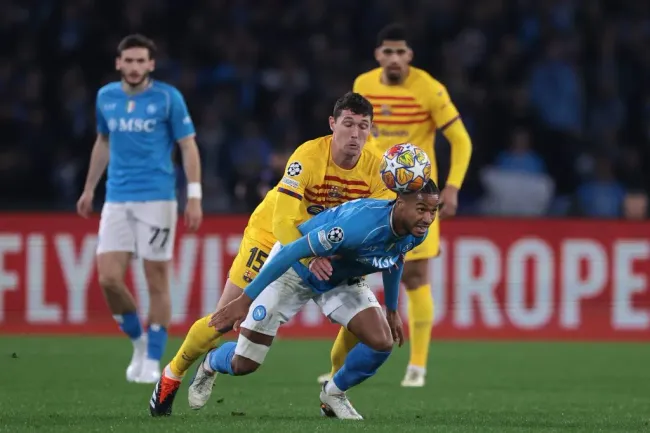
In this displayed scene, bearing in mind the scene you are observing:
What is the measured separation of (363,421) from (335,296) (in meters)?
0.71

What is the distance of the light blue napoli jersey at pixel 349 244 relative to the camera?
718cm

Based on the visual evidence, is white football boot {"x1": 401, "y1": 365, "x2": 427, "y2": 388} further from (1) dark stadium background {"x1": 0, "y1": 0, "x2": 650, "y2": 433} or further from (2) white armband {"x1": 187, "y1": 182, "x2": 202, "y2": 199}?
(2) white armband {"x1": 187, "y1": 182, "x2": 202, "y2": 199}

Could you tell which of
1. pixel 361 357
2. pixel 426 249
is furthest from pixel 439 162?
pixel 361 357

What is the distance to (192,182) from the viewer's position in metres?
10.4

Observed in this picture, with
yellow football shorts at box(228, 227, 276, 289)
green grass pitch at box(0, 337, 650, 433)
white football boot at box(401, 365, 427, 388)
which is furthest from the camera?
white football boot at box(401, 365, 427, 388)

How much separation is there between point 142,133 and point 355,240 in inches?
146

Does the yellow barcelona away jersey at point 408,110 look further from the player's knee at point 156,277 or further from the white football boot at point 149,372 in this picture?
the white football boot at point 149,372

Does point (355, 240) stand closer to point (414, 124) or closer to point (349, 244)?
point (349, 244)

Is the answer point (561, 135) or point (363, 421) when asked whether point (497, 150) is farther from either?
point (363, 421)

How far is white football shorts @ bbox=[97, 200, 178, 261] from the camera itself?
10.5 meters

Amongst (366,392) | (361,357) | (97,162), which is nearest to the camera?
(361,357)

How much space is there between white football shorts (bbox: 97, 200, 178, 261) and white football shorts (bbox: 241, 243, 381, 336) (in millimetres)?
2969

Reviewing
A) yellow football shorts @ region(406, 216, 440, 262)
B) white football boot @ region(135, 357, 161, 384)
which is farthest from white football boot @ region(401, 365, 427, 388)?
white football boot @ region(135, 357, 161, 384)

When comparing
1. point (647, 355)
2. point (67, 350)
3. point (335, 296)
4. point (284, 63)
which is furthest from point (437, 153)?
point (335, 296)
